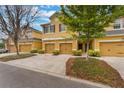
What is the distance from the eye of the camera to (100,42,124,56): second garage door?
654 inches

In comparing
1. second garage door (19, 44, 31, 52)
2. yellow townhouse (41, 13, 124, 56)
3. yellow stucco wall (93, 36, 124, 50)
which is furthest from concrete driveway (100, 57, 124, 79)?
second garage door (19, 44, 31, 52)

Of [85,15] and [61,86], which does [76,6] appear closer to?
[85,15]

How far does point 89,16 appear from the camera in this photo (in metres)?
8.30

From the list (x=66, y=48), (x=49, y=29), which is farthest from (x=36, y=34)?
(x=66, y=48)

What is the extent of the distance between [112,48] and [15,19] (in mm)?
14160

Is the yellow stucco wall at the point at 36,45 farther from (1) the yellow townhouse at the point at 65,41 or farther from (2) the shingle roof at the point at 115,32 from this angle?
(2) the shingle roof at the point at 115,32

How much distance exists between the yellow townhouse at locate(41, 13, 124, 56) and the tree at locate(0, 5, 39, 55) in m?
3.62

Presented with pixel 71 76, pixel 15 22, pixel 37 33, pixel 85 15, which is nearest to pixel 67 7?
pixel 85 15

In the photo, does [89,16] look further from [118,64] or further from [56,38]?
[56,38]

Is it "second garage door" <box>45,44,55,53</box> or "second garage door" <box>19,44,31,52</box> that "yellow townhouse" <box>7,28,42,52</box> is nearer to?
"second garage door" <box>19,44,31,52</box>

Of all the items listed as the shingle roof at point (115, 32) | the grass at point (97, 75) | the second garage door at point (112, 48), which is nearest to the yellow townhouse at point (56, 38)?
the second garage door at point (112, 48)

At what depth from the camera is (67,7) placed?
9.07 metres

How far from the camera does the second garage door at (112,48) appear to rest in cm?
1660

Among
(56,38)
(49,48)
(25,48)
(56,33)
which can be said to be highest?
(56,33)
